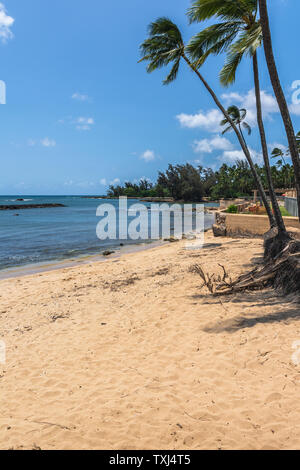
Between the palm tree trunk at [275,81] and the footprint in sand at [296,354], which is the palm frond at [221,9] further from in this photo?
the footprint in sand at [296,354]

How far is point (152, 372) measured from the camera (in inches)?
158

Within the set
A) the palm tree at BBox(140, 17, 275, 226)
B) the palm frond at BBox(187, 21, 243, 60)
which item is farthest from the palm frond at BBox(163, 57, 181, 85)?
the palm frond at BBox(187, 21, 243, 60)

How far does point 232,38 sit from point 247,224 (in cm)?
908

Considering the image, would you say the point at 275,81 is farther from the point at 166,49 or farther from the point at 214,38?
the point at 166,49

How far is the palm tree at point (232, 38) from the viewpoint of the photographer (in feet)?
28.0

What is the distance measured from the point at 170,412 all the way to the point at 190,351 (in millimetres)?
1385

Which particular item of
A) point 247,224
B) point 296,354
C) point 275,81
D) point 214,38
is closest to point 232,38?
point 214,38

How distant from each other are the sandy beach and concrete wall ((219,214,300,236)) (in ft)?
30.0

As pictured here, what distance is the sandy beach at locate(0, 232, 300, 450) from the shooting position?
290 centimetres

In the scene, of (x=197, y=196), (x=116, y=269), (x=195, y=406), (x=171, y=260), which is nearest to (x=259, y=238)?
(x=171, y=260)

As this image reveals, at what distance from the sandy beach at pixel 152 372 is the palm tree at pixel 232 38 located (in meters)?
4.06

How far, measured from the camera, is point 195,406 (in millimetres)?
3238

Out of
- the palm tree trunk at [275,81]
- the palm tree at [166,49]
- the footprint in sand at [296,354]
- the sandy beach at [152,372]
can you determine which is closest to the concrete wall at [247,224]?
the palm tree at [166,49]
